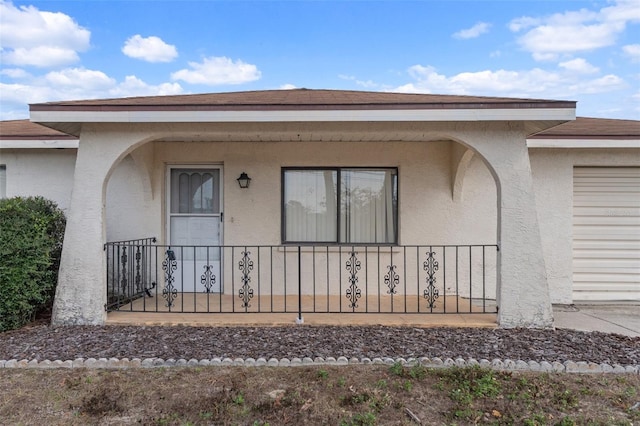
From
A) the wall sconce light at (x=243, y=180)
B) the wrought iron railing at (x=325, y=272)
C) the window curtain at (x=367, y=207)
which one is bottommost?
the wrought iron railing at (x=325, y=272)

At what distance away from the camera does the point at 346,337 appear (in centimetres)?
468

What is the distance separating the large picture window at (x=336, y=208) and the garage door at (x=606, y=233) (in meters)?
3.31

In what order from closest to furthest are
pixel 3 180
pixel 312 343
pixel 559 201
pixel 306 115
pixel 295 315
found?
pixel 312 343 → pixel 306 115 → pixel 295 315 → pixel 559 201 → pixel 3 180

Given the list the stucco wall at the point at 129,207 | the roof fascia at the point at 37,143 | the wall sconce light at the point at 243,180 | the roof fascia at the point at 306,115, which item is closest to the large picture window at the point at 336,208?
the wall sconce light at the point at 243,180

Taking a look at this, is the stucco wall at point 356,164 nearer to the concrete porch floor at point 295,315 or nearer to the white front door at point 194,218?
the white front door at point 194,218

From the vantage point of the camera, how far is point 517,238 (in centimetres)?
506

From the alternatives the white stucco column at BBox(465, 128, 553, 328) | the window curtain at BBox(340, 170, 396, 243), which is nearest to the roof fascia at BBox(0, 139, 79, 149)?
the window curtain at BBox(340, 170, 396, 243)

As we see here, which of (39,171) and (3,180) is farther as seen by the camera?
(3,180)

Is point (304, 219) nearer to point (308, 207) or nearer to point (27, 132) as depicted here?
point (308, 207)

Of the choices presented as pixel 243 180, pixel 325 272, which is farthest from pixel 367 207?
pixel 243 180

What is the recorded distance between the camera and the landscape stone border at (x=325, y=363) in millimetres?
3871

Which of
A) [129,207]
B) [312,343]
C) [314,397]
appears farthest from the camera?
[129,207]

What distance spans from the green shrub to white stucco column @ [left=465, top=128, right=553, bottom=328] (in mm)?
5812

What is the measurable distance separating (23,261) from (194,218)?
8.33 feet
